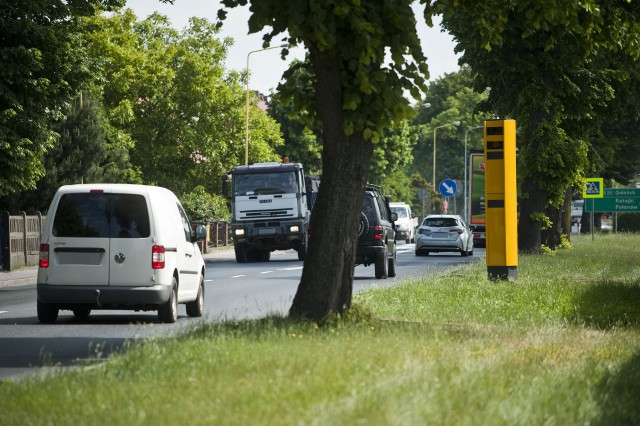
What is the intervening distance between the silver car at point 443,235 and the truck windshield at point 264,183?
825cm

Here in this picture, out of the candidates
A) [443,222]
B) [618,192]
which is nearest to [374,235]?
[443,222]

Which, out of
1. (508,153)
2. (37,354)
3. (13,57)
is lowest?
(37,354)

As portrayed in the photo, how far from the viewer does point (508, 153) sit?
80.0 ft

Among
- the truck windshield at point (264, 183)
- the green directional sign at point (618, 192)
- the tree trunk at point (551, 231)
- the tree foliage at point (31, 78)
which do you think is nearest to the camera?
the tree foliage at point (31, 78)

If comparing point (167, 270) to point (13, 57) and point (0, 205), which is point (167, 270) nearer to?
point (13, 57)

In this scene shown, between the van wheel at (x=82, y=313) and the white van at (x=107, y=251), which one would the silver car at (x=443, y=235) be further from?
the white van at (x=107, y=251)

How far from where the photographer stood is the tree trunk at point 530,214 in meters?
41.2

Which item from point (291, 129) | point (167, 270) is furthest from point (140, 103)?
point (167, 270)

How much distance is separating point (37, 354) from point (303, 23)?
4.28 m

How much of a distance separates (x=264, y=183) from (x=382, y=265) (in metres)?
13.5

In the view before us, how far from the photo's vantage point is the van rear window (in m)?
17.2

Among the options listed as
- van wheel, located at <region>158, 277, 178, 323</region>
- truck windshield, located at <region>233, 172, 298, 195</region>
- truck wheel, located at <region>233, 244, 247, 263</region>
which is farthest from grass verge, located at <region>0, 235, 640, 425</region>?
truck wheel, located at <region>233, 244, 247, 263</region>

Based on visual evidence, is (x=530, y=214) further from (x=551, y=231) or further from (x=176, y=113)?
(x=176, y=113)

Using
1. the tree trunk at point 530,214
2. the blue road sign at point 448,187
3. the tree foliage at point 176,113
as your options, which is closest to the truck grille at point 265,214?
the tree trunk at point 530,214
